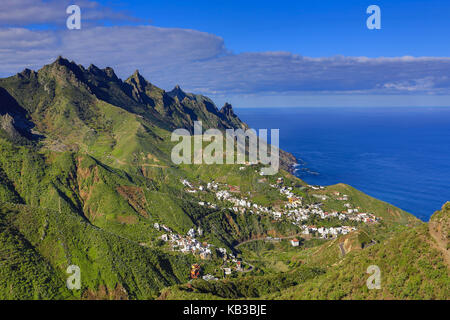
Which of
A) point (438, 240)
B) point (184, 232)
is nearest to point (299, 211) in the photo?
point (184, 232)

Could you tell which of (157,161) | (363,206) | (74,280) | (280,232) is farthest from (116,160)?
(363,206)

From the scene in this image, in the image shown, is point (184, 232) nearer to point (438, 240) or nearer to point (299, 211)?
point (299, 211)

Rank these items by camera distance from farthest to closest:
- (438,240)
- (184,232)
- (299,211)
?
(299,211) → (184,232) → (438,240)

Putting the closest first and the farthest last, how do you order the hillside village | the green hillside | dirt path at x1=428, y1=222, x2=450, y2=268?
dirt path at x1=428, y1=222, x2=450, y2=268, the green hillside, the hillside village

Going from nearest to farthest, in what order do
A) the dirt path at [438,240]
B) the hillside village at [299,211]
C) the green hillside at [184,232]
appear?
the dirt path at [438,240] → the green hillside at [184,232] → the hillside village at [299,211]

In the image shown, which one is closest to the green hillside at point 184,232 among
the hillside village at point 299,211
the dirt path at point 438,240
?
the dirt path at point 438,240

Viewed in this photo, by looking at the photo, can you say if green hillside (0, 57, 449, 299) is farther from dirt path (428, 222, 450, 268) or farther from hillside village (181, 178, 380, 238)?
hillside village (181, 178, 380, 238)

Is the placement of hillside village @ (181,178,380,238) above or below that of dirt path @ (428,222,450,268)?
below

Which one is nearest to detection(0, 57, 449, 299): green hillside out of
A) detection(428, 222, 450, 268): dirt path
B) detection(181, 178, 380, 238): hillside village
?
detection(428, 222, 450, 268): dirt path

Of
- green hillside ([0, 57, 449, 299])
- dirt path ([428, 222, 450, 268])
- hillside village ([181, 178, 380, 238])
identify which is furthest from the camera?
hillside village ([181, 178, 380, 238])

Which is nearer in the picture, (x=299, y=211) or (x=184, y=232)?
(x=184, y=232)

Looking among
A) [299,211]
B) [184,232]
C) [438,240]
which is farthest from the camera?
[299,211]

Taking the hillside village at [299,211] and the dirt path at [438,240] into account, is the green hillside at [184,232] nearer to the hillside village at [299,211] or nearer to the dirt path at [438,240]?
the dirt path at [438,240]
